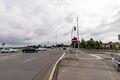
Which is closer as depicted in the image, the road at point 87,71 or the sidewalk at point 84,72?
the sidewalk at point 84,72

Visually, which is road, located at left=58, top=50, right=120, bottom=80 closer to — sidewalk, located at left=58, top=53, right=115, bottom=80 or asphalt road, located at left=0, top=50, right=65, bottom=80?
sidewalk, located at left=58, top=53, right=115, bottom=80

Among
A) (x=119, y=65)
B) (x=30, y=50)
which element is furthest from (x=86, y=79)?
(x=30, y=50)

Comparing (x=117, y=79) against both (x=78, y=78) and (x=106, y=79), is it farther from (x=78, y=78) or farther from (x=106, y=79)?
(x=78, y=78)

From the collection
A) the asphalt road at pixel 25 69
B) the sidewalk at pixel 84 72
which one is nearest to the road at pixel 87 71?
the sidewalk at pixel 84 72

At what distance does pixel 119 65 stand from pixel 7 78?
8.48 meters

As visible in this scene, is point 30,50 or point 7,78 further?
point 30,50

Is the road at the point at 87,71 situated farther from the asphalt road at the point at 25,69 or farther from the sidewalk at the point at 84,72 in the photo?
the asphalt road at the point at 25,69

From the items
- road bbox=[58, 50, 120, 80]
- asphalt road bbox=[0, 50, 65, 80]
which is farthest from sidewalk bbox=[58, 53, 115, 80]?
asphalt road bbox=[0, 50, 65, 80]

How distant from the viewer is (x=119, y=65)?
16.3 meters

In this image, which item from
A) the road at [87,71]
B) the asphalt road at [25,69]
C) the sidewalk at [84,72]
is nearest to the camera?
the sidewalk at [84,72]

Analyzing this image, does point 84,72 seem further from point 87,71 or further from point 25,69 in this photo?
point 25,69

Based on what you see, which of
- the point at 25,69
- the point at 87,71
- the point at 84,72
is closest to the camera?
the point at 84,72

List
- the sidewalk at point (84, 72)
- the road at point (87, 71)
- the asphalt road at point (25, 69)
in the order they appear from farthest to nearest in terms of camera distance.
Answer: the asphalt road at point (25, 69) → the road at point (87, 71) → the sidewalk at point (84, 72)

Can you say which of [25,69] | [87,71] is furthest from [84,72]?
[25,69]
